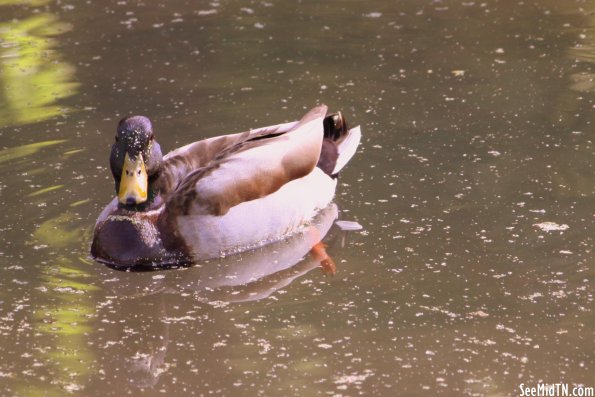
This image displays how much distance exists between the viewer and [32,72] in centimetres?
966

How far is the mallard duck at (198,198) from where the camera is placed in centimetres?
657

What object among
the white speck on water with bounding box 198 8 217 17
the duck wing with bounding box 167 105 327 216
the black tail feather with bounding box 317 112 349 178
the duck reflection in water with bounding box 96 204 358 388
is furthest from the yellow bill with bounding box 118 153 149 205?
the white speck on water with bounding box 198 8 217 17

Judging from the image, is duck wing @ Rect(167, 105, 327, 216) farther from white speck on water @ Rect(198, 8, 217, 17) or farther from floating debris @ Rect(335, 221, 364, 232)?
white speck on water @ Rect(198, 8, 217, 17)

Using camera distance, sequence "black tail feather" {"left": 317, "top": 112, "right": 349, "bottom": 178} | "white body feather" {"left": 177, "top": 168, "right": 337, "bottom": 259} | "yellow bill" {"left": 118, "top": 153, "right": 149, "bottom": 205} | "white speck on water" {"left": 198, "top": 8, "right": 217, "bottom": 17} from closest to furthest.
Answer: "yellow bill" {"left": 118, "top": 153, "right": 149, "bottom": 205}, "white body feather" {"left": 177, "top": 168, "right": 337, "bottom": 259}, "black tail feather" {"left": 317, "top": 112, "right": 349, "bottom": 178}, "white speck on water" {"left": 198, "top": 8, "right": 217, "bottom": 17}

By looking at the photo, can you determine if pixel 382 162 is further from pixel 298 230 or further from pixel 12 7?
pixel 12 7

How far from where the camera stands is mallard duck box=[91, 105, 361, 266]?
6.57 metres

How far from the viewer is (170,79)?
944 cm

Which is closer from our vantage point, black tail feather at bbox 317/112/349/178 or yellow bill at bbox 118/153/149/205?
yellow bill at bbox 118/153/149/205

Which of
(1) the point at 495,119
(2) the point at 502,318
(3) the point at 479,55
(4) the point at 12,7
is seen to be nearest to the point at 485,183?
(1) the point at 495,119

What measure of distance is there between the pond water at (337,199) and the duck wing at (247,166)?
352 millimetres

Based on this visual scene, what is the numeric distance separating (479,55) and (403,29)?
92 cm

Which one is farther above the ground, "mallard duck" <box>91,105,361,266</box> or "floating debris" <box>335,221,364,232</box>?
"mallard duck" <box>91,105,361,266</box>

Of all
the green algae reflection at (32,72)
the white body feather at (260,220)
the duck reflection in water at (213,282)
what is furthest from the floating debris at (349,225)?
the green algae reflection at (32,72)

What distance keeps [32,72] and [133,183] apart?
11.5 feet
